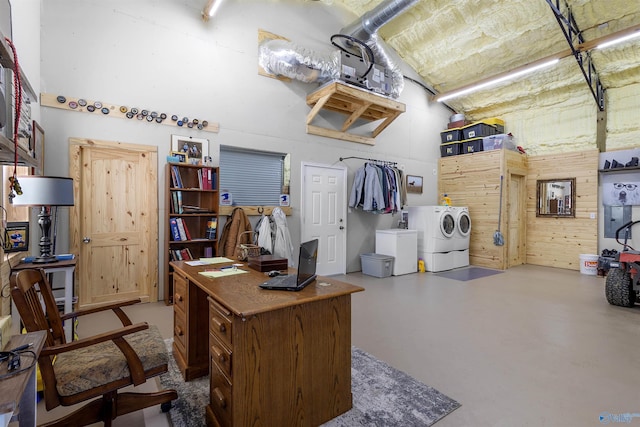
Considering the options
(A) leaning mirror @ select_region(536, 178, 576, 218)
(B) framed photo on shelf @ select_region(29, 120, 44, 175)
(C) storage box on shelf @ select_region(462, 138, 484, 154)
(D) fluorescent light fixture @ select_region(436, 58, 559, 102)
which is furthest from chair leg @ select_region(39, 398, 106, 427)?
(A) leaning mirror @ select_region(536, 178, 576, 218)

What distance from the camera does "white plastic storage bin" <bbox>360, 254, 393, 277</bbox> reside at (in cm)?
550

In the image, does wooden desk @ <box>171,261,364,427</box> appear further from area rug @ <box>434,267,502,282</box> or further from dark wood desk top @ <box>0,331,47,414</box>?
area rug @ <box>434,267,502,282</box>

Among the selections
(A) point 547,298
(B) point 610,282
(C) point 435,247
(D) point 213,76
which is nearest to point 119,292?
(D) point 213,76

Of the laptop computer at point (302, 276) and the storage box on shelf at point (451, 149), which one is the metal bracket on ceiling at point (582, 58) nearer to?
the storage box on shelf at point (451, 149)

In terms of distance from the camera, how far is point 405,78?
262 inches

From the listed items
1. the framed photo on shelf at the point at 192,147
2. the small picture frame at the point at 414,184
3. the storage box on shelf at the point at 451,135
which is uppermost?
the storage box on shelf at the point at 451,135

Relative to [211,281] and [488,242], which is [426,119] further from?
[211,281]

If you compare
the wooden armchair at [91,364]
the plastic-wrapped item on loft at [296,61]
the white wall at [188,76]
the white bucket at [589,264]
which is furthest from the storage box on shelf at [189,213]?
the white bucket at [589,264]

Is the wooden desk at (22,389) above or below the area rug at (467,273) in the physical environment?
above

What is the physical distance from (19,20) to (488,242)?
293 inches

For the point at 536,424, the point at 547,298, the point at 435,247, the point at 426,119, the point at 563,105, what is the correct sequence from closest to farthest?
the point at 536,424, the point at 547,298, the point at 435,247, the point at 563,105, the point at 426,119

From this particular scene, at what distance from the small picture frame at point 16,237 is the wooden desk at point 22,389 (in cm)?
164

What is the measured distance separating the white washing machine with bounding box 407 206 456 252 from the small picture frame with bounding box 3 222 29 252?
5.68 meters

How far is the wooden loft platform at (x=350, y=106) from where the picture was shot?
4859mm
